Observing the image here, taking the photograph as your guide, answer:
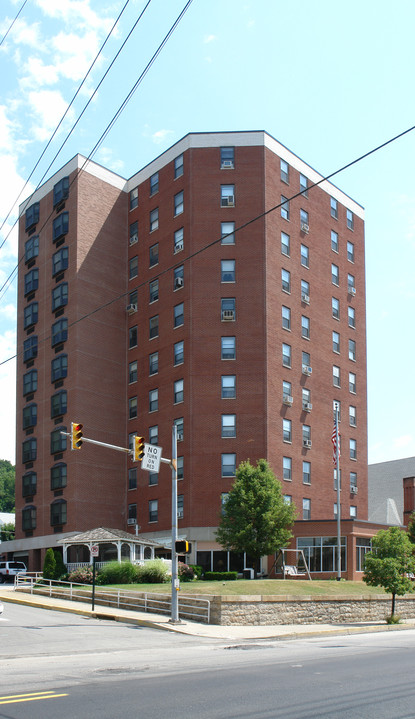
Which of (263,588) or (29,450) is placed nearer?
(263,588)

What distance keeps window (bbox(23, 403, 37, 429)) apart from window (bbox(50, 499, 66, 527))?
7784 millimetres

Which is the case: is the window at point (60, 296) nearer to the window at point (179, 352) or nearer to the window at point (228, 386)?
the window at point (179, 352)

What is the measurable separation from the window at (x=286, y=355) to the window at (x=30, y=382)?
2114 centimetres

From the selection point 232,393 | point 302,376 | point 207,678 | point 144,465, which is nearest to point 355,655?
point 207,678

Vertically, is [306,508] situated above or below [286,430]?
below

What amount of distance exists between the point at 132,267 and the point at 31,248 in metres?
9.74

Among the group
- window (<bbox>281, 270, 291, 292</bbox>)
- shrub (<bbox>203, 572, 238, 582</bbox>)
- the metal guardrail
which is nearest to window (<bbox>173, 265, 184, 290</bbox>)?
window (<bbox>281, 270, 291, 292</bbox>)

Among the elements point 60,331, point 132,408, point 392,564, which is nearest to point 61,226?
point 60,331

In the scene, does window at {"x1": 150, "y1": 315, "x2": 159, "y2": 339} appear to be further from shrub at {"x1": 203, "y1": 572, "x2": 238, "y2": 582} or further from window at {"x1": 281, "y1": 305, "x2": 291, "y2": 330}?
shrub at {"x1": 203, "y1": 572, "x2": 238, "y2": 582}

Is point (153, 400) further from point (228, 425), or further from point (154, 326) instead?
point (228, 425)

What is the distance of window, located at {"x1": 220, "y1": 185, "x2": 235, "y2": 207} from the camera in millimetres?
59094

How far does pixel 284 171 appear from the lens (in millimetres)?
61938

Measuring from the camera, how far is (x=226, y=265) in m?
57.9

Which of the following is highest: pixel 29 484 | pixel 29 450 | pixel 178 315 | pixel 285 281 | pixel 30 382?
pixel 285 281
